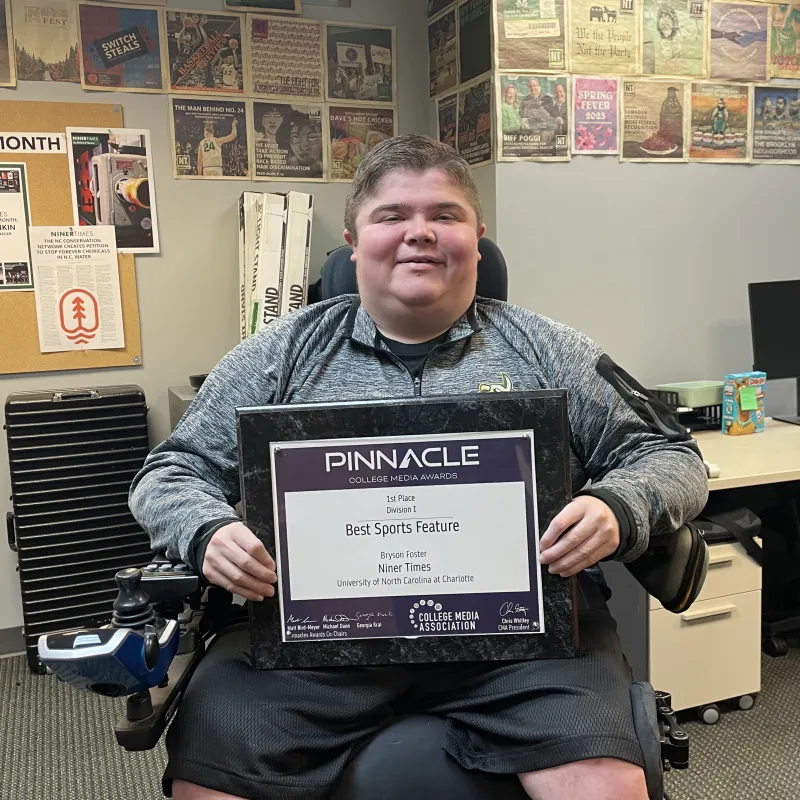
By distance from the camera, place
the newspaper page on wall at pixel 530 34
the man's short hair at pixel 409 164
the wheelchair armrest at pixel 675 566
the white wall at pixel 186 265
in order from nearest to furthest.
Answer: the wheelchair armrest at pixel 675 566 < the man's short hair at pixel 409 164 < the newspaper page on wall at pixel 530 34 < the white wall at pixel 186 265

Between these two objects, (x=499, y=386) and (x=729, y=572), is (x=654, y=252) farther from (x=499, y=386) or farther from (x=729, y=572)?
(x=499, y=386)

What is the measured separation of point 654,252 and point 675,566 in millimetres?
1562

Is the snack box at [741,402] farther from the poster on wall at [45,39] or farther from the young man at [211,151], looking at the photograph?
the poster on wall at [45,39]

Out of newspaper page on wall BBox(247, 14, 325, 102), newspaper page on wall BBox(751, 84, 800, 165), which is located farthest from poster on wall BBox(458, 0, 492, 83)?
newspaper page on wall BBox(751, 84, 800, 165)

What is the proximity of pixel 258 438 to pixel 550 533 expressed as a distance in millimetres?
384

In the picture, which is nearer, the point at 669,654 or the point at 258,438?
the point at 258,438

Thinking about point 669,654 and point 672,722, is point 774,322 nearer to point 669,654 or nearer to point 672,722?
point 669,654

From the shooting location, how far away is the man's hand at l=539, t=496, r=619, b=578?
3.05 ft

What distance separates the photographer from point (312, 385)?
122 cm

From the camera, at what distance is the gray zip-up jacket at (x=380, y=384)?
3.76 feet

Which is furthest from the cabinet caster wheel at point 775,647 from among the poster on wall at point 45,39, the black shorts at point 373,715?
the poster on wall at point 45,39

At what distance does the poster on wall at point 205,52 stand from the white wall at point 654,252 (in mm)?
952

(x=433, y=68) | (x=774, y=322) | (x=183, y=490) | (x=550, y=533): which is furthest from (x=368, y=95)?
(x=550, y=533)


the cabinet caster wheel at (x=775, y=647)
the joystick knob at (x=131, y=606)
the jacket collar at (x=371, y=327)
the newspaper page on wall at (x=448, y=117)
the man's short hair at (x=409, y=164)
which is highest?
the newspaper page on wall at (x=448, y=117)
